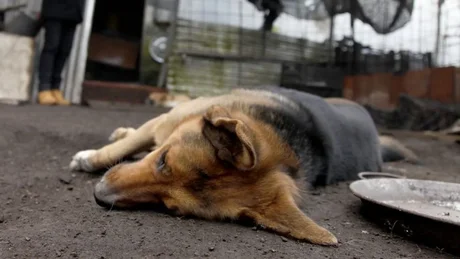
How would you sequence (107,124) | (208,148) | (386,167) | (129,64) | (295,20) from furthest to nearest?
1. (129,64)
2. (295,20)
3. (107,124)
4. (386,167)
5. (208,148)

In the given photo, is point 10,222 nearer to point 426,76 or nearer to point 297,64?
point 426,76

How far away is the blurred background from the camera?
6.98m

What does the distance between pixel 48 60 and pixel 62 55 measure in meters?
0.26

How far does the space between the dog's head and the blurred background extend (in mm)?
5370

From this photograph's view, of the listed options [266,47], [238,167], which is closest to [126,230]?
[238,167]

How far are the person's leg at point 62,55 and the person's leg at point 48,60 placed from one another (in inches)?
4.0

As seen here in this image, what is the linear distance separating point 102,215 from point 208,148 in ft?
1.82

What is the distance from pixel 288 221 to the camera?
76.7 inches

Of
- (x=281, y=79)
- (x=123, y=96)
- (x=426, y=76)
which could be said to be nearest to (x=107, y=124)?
(x=123, y=96)

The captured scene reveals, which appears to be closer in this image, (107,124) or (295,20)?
(107,124)

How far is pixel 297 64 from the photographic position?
8.62m

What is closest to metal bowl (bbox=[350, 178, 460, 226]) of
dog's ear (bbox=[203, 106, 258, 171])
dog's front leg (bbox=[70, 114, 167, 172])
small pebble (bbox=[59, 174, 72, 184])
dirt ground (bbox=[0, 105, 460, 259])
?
dirt ground (bbox=[0, 105, 460, 259])

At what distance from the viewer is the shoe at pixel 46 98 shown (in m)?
6.57

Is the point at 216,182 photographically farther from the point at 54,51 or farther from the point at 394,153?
the point at 54,51
